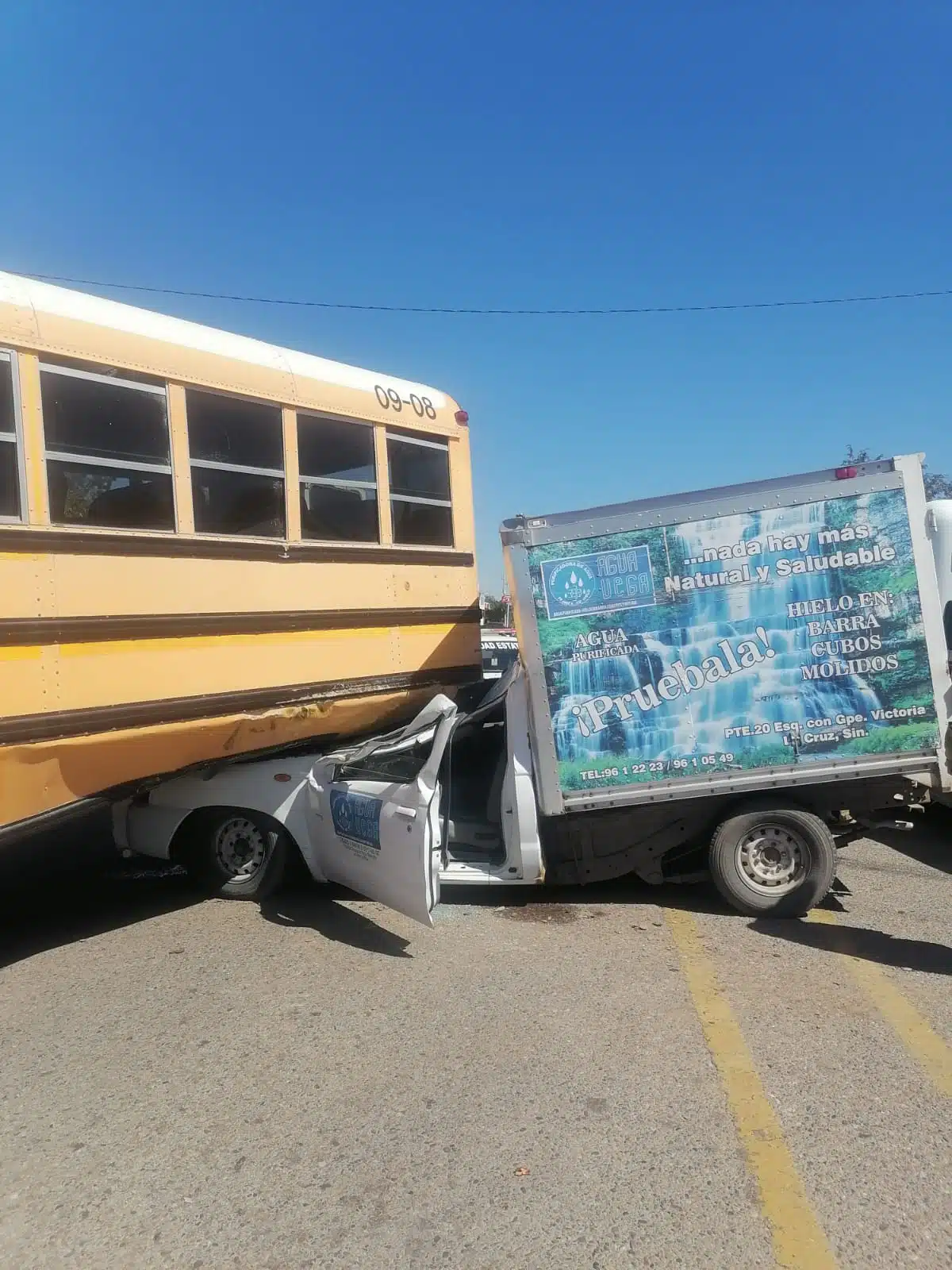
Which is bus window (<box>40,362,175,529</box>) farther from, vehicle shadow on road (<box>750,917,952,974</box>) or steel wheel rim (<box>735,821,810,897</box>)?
vehicle shadow on road (<box>750,917,952,974</box>)

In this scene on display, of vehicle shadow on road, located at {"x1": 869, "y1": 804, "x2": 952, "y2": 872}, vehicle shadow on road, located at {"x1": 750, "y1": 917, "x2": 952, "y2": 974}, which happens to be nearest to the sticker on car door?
vehicle shadow on road, located at {"x1": 750, "y1": 917, "x2": 952, "y2": 974}

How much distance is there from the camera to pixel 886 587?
18.1 ft

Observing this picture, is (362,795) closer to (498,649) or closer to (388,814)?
(388,814)

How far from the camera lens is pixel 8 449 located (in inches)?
178

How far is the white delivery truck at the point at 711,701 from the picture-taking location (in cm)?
550

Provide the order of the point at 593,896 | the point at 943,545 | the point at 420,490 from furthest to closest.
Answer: the point at 943,545, the point at 420,490, the point at 593,896

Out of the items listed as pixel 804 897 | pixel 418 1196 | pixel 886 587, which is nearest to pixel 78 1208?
pixel 418 1196

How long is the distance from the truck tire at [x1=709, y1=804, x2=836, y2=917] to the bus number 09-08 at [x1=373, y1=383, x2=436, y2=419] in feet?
11.6

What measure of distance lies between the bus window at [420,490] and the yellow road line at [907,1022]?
381 centimetres

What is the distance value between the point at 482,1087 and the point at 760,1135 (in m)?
1.11

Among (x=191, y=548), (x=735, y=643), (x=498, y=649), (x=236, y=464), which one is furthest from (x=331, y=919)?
(x=498, y=649)

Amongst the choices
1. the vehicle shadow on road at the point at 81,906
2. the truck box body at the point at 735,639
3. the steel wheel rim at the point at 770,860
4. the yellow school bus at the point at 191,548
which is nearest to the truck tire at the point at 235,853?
the vehicle shadow on road at the point at 81,906

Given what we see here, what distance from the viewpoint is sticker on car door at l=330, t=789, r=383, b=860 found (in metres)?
5.55

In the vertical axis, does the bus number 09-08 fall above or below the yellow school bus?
above
